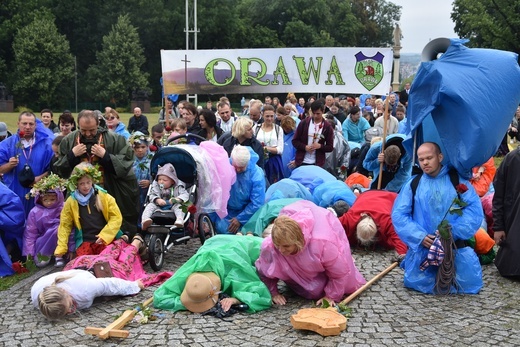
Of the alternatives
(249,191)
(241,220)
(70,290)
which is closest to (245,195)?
(249,191)

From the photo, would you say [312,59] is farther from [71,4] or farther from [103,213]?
[71,4]

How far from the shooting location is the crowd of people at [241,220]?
5969mm

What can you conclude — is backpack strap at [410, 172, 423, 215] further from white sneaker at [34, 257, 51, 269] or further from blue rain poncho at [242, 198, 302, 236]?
white sneaker at [34, 257, 51, 269]

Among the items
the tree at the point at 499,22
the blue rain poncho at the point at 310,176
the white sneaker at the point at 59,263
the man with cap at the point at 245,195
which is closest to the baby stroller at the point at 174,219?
the man with cap at the point at 245,195

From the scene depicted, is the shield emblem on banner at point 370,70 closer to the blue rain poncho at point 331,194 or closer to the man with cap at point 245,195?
the blue rain poncho at point 331,194

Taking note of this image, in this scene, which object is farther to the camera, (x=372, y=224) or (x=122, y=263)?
(x=372, y=224)

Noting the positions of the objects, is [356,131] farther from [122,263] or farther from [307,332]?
[307,332]

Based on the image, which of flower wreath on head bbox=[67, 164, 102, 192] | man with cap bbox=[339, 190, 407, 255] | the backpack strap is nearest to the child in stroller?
flower wreath on head bbox=[67, 164, 102, 192]

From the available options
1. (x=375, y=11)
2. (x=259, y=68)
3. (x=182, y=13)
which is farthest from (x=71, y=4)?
(x=259, y=68)

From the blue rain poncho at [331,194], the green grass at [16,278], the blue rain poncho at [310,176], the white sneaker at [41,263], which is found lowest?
the green grass at [16,278]

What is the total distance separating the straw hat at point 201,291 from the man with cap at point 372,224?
2841 millimetres

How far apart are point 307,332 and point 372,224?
9.93ft

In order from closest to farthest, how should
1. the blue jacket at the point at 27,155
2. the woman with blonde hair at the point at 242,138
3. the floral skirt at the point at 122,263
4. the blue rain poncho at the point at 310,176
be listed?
the floral skirt at the point at 122,263 → the blue jacket at the point at 27,155 → the woman with blonde hair at the point at 242,138 → the blue rain poncho at the point at 310,176

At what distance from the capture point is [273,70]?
12.6m
